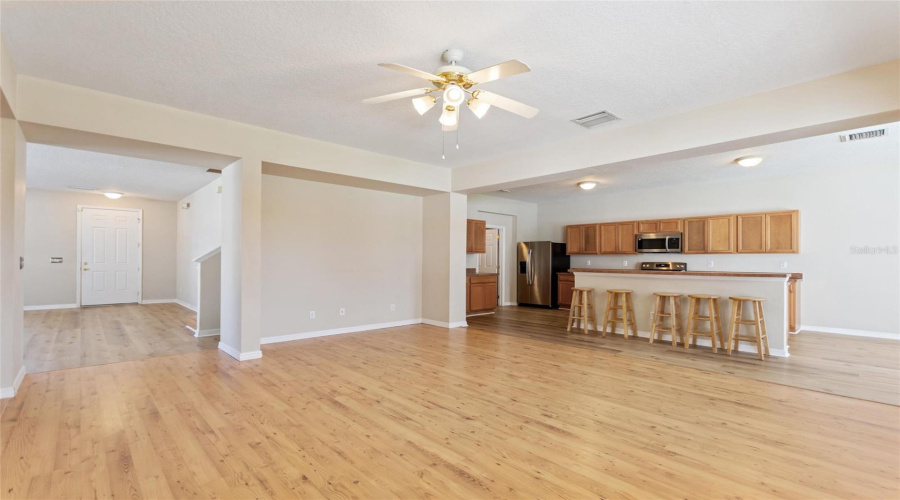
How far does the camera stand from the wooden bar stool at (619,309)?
5891 millimetres

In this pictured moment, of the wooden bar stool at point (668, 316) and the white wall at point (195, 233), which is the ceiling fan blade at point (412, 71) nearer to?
the wooden bar stool at point (668, 316)

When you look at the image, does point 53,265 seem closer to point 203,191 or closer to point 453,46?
point 203,191

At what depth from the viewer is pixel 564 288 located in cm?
925

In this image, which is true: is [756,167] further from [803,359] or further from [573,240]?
[573,240]

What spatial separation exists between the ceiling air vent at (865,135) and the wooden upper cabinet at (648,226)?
138 inches

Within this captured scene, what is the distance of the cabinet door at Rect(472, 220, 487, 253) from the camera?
8578mm

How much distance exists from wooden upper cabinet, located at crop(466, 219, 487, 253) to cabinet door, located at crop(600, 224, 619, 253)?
8.84ft

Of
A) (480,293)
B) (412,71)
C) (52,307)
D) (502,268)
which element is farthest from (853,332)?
(52,307)

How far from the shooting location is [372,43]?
2773 mm

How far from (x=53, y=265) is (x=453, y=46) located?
10.3m

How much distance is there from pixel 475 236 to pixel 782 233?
5.41m

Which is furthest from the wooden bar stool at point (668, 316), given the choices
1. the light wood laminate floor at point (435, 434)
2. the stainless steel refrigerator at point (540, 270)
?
the stainless steel refrigerator at point (540, 270)

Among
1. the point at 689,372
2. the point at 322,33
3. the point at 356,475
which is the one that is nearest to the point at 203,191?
the point at 322,33

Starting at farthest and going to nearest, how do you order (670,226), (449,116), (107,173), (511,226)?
(511,226)
(670,226)
(107,173)
(449,116)
